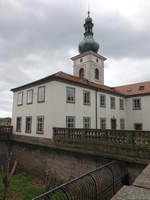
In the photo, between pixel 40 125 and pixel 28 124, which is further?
pixel 28 124

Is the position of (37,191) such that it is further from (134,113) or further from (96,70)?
(96,70)

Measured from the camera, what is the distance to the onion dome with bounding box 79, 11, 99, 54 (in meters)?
33.0

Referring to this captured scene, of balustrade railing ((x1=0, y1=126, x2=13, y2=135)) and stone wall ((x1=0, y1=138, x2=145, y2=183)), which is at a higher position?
balustrade railing ((x1=0, y1=126, x2=13, y2=135))

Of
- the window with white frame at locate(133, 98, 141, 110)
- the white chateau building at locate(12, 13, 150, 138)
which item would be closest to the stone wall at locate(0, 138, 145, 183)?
the white chateau building at locate(12, 13, 150, 138)

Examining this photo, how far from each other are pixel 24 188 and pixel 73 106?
8.36 m

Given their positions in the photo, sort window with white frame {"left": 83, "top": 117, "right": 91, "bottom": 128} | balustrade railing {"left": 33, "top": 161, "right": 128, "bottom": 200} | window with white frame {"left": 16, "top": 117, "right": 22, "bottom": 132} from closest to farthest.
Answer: balustrade railing {"left": 33, "top": 161, "right": 128, "bottom": 200}, window with white frame {"left": 83, "top": 117, "right": 91, "bottom": 128}, window with white frame {"left": 16, "top": 117, "right": 22, "bottom": 132}

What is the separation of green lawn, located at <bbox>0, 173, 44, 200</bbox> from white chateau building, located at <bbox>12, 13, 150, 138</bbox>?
13.1ft

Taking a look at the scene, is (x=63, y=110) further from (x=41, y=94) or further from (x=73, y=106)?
(x=41, y=94)

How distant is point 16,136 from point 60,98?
778 cm

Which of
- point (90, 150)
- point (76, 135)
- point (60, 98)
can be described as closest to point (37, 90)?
point (60, 98)

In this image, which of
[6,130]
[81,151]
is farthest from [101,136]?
[6,130]

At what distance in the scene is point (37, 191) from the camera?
11.4 metres

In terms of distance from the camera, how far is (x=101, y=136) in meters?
9.99

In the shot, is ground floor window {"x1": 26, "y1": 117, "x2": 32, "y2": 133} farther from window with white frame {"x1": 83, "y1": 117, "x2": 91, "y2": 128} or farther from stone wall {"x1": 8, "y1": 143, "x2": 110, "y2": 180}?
window with white frame {"x1": 83, "y1": 117, "x2": 91, "y2": 128}
